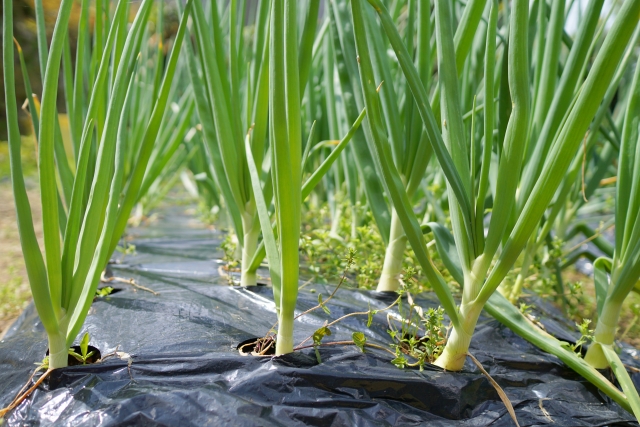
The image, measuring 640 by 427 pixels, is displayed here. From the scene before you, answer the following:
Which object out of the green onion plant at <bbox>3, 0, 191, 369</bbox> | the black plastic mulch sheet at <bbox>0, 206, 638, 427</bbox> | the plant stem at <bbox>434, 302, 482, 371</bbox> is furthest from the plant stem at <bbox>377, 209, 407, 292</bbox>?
the green onion plant at <bbox>3, 0, 191, 369</bbox>

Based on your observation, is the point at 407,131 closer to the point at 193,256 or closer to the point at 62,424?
the point at 62,424

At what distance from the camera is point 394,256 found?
967 mm

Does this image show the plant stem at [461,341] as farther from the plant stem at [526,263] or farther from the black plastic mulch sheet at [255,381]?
the plant stem at [526,263]

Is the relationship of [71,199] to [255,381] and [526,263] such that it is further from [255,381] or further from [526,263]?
[526,263]

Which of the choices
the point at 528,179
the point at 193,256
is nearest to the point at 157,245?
the point at 193,256

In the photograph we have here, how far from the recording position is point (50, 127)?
1.98 ft

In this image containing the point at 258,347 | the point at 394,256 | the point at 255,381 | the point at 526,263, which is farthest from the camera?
the point at 526,263

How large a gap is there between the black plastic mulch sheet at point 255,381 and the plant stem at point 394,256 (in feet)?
0.38

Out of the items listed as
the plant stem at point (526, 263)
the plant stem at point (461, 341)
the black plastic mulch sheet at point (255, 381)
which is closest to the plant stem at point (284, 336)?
the black plastic mulch sheet at point (255, 381)

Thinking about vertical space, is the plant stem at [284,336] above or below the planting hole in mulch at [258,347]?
above

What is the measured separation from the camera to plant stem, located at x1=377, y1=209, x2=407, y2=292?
943 millimetres

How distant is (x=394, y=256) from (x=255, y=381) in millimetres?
421

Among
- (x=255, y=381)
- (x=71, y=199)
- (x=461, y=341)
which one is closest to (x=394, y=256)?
(x=461, y=341)

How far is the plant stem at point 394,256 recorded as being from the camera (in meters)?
0.94
